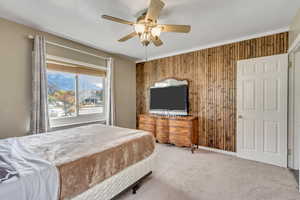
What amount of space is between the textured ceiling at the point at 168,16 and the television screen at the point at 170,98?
139cm

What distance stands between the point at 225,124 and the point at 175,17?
2.58 metres

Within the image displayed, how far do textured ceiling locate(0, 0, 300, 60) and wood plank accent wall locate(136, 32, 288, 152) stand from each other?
29 cm

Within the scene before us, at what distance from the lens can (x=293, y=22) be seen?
94.4 inches

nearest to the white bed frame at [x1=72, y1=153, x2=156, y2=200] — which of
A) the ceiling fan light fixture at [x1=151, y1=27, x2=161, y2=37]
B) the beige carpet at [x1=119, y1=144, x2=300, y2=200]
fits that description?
the beige carpet at [x1=119, y1=144, x2=300, y2=200]

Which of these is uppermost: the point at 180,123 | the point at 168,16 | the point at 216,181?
the point at 168,16

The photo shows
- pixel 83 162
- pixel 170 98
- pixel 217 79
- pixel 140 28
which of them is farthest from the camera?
pixel 170 98

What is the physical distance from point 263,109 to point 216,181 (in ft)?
5.84

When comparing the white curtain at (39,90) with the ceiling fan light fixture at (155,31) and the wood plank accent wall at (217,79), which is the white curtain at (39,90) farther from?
the wood plank accent wall at (217,79)

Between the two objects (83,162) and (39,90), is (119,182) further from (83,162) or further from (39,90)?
(39,90)

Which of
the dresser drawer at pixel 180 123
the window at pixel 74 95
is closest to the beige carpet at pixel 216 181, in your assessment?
the dresser drawer at pixel 180 123

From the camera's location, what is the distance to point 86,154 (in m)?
1.48

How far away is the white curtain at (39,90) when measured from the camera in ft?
8.43

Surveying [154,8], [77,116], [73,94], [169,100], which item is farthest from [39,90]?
[169,100]

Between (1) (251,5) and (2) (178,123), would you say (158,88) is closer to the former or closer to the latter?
(2) (178,123)
